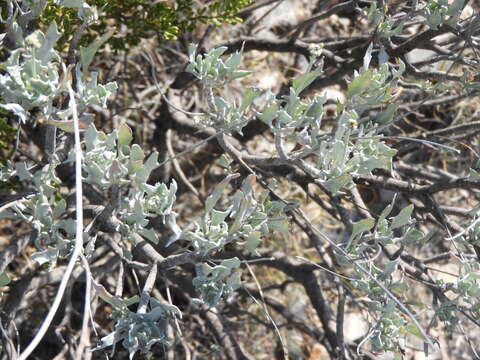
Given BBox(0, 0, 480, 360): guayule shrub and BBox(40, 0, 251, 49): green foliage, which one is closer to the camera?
BBox(0, 0, 480, 360): guayule shrub

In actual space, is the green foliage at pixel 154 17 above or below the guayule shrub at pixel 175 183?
above

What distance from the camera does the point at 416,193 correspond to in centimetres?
167

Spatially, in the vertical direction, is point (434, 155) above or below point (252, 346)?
above

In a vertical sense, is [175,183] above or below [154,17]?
below

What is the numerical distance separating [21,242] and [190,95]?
1.14m

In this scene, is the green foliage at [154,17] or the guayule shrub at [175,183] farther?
the green foliage at [154,17]

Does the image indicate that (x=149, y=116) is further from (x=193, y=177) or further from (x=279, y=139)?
(x=279, y=139)

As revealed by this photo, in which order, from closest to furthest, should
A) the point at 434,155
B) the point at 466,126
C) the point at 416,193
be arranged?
the point at 416,193, the point at 466,126, the point at 434,155

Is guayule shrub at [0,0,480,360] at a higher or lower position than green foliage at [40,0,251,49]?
lower

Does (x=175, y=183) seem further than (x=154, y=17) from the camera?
No

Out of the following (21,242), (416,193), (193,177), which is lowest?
(193,177)

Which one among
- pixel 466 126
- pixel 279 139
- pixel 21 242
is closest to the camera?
pixel 279 139

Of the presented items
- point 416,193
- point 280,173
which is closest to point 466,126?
point 416,193

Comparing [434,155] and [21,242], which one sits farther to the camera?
[434,155]
